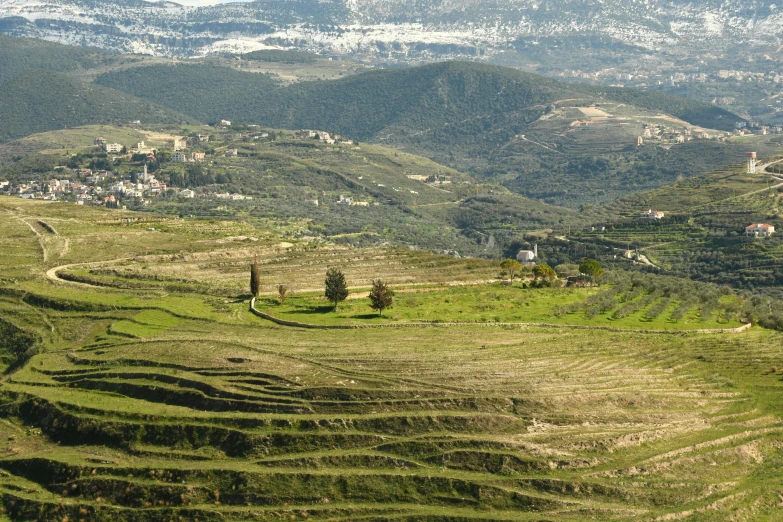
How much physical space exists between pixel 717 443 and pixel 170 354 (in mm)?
26545

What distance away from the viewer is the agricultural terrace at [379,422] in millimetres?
42812

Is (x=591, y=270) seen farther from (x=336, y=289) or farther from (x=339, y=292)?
(x=336, y=289)

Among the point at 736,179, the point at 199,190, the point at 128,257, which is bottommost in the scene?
the point at 199,190

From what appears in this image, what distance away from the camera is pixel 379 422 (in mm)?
46344

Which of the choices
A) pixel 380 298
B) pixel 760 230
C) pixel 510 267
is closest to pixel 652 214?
pixel 760 230

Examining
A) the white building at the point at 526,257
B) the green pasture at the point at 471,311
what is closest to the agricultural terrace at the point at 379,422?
the green pasture at the point at 471,311

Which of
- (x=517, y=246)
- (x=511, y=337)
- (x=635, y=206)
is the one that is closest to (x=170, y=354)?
(x=511, y=337)

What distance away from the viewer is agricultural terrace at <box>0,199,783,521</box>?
42.8 metres

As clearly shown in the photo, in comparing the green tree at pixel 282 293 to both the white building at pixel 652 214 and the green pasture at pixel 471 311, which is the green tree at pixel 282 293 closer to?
the green pasture at pixel 471 311

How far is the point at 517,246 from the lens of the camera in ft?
522

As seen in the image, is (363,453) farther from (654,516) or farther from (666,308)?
(666,308)

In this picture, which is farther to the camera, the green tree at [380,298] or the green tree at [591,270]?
the green tree at [591,270]

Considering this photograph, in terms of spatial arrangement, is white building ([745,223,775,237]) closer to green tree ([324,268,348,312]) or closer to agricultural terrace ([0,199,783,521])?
agricultural terrace ([0,199,783,521])

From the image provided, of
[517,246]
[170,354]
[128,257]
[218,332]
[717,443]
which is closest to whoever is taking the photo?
[717,443]
